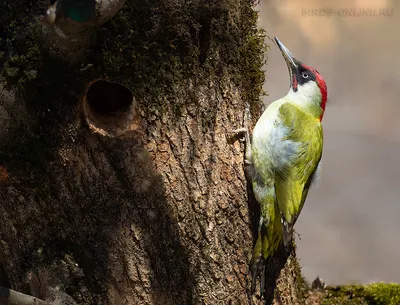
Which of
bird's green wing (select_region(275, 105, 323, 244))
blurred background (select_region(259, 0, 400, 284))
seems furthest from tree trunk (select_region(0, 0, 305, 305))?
blurred background (select_region(259, 0, 400, 284))

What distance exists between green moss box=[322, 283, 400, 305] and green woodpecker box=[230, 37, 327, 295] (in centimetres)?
53

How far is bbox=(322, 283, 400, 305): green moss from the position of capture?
11.0ft

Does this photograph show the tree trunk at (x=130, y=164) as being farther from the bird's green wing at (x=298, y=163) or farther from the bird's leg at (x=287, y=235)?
the bird's green wing at (x=298, y=163)

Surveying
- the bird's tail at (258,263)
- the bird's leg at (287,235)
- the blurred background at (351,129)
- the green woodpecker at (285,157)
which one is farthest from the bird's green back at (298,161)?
the blurred background at (351,129)

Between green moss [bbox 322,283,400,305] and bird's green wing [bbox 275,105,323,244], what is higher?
bird's green wing [bbox 275,105,323,244]

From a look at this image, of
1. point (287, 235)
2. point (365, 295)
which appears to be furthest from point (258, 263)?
point (365, 295)

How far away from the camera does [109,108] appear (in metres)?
2.78

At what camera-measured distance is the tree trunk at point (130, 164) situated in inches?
99.4

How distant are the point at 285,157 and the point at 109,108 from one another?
1070mm

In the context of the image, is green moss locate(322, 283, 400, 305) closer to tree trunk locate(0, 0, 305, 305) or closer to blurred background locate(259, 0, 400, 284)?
tree trunk locate(0, 0, 305, 305)

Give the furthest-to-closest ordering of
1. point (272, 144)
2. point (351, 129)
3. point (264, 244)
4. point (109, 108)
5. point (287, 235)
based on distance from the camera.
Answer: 1. point (351, 129)
2. point (272, 144)
3. point (287, 235)
4. point (264, 244)
5. point (109, 108)

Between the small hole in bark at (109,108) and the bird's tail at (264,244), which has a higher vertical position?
the small hole in bark at (109,108)

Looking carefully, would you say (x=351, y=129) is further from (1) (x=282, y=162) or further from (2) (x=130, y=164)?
(2) (x=130, y=164)

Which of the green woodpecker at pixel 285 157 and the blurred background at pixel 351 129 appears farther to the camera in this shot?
the blurred background at pixel 351 129
